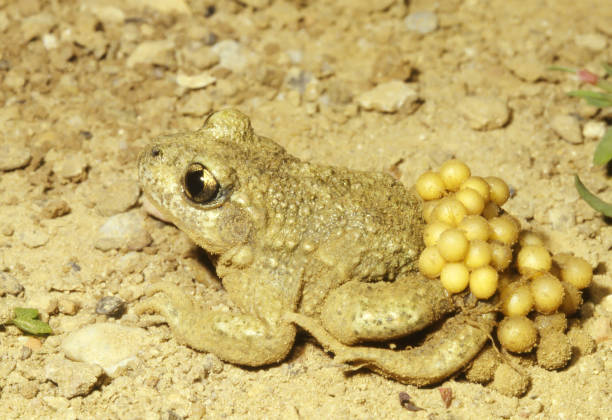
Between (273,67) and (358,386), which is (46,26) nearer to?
(273,67)

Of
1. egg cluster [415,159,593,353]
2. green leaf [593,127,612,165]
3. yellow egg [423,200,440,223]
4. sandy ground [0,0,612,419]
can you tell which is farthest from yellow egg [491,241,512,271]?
green leaf [593,127,612,165]

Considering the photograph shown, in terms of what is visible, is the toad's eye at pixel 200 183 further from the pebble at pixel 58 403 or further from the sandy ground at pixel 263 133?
the pebble at pixel 58 403

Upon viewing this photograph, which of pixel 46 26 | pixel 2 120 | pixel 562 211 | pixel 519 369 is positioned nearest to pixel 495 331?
pixel 519 369

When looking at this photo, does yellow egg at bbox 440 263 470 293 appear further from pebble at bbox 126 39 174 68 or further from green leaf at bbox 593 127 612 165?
pebble at bbox 126 39 174 68

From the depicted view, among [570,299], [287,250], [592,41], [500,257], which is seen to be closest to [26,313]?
[287,250]

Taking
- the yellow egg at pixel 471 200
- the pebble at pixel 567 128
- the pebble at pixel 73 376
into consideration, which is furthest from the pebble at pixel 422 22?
the pebble at pixel 73 376
